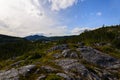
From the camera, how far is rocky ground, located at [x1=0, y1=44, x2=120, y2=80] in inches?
1706

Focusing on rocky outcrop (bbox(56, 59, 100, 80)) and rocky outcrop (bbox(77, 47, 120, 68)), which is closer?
rocky outcrop (bbox(56, 59, 100, 80))

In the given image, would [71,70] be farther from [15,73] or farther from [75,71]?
[15,73]

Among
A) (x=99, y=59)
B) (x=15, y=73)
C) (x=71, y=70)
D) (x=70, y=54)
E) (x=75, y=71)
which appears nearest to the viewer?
(x=15, y=73)

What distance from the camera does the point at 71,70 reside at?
47250mm

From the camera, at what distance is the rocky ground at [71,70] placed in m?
43.3

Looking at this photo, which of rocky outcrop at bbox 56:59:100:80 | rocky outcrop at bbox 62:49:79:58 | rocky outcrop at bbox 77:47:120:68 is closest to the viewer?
rocky outcrop at bbox 56:59:100:80

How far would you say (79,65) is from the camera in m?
49.7

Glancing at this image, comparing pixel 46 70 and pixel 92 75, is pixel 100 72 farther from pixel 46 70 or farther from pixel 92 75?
pixel 46 70

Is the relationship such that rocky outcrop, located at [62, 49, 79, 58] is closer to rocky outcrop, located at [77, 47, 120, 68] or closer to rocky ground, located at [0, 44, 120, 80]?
rocky ground, located at [0, 44, 120, 80]

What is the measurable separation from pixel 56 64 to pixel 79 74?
26.7 ft

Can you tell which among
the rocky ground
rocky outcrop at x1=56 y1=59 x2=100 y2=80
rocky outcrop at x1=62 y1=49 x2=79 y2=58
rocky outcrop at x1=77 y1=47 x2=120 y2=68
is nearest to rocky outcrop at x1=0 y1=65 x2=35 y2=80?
the rocky ground

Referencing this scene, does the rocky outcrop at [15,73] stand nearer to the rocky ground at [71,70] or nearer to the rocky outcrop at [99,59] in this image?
the rocky ground at [71,70]

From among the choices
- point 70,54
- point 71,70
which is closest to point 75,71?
point 71,70

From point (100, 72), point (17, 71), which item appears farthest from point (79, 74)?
point (17, 71)
